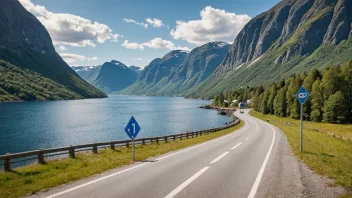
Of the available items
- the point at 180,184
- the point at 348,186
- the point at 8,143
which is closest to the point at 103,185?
the point at 180,184

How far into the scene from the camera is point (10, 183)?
38.4 feet

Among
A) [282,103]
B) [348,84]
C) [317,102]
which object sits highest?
[348,84]

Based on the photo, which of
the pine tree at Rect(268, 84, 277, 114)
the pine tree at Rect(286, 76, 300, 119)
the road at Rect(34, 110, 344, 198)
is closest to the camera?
the road at Rect(34, 110, 344, 198)

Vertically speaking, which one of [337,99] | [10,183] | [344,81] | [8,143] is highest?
[344,81]

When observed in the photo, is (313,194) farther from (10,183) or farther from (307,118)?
(307,118)

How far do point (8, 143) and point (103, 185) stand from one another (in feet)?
153

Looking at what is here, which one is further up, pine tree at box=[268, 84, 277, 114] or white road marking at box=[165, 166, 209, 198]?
pine tree at box=[268, 84, 277, 114]

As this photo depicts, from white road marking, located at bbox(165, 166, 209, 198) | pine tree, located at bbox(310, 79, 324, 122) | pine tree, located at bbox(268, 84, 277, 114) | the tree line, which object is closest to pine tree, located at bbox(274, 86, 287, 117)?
the tree line

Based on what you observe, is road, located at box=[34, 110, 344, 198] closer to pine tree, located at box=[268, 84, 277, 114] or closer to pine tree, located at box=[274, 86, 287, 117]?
pine tree, located at box=[274, 86, 287, 117]

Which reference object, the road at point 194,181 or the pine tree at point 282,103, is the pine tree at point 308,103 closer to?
the pine tree at point 282,103

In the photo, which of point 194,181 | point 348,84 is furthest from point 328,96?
point 194,181

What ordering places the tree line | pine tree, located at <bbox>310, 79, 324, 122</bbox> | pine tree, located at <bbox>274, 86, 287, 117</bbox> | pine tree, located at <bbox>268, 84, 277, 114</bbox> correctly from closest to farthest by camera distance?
1. the tree line
2. pine tree, located at <bbox>310, 79, 324, 122</bbox>
3. pine tree, located at <bbox>274, 86, 287, 117</bbox>
4. pine tree, located at <bbox>268, 84, 277, 114</bbox>

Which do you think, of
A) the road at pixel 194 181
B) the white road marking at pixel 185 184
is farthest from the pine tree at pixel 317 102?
the white road marking at pixel 185 184

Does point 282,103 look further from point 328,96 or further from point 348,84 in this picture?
point 348,84
